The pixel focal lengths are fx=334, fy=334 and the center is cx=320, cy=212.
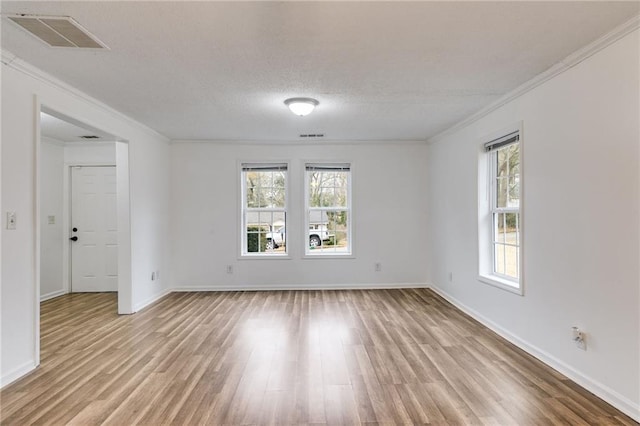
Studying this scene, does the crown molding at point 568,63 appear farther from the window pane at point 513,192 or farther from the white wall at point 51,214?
the white wall at point 51,214

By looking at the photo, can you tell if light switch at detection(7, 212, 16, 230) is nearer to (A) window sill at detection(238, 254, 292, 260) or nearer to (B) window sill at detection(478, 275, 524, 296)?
(A) window sill at detection(238, 254, 292, 260)

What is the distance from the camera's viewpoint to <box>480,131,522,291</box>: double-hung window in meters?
3.42

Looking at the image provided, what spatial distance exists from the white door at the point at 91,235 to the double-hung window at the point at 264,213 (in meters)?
2.22

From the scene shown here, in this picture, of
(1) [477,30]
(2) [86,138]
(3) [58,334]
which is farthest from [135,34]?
(2) [86,138]

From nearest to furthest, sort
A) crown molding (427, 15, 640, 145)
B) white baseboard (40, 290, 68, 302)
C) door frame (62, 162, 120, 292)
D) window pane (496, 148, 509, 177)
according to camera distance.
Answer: crown molding (427, 15, 640, 145) → window pane (496, 148, 509, 177) → white baseboard (40, 290, 68, 302) → door frame (62, 162, 120, 292)

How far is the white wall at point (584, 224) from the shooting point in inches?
83.9

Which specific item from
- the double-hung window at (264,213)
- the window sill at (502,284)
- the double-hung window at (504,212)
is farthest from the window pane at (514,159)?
the double-hung window at (264,213)

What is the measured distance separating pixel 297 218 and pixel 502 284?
320 cm

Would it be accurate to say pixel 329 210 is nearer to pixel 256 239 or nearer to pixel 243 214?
pixel 256 239

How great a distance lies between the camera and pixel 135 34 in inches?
86.6

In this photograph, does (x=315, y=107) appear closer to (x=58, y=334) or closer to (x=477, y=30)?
(x=477, y=30)

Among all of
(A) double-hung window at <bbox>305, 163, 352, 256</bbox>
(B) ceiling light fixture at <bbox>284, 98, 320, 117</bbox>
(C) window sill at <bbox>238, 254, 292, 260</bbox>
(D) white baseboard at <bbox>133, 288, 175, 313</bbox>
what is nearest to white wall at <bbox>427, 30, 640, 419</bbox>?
(B) ceiling light fixture at <bbox>284, 98, 320, 117</bbox>

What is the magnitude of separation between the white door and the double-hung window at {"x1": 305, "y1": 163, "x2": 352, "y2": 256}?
3296 millimetres

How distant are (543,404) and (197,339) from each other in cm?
299
